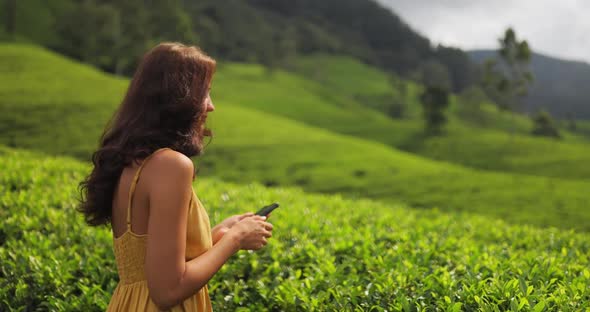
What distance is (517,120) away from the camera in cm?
9750

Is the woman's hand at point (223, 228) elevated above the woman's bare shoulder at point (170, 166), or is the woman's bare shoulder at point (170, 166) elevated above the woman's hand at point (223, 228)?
the woman's bare shoulder at point (170, 166)

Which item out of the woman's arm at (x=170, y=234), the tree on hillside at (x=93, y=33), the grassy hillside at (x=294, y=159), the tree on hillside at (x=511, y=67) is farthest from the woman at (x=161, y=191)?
the tree on hillside at (x=93, y=33)

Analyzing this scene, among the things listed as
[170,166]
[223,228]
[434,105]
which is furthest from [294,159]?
[434,105]

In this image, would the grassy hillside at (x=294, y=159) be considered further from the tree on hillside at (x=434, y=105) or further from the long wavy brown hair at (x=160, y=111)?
the tree on hillside at (x=434, y=105)

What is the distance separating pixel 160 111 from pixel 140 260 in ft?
2.80

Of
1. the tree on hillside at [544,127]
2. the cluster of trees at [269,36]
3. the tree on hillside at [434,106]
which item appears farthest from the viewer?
the tree on hillside at [544,127]

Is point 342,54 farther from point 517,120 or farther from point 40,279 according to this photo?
point 40,279

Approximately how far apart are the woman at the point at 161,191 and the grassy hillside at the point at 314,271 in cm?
161

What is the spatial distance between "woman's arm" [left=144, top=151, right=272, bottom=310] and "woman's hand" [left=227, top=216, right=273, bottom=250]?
0.27 meters

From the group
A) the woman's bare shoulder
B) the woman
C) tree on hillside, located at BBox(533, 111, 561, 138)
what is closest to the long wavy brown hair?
the woman

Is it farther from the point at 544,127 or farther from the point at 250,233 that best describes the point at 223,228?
the point at 544,127

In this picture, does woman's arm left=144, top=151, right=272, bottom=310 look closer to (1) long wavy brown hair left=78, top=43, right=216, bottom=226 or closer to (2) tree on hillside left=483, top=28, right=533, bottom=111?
(1) long wavy brown hair left=78, top=43, right=216, bottom=226

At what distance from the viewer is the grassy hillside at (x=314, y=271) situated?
3.88m

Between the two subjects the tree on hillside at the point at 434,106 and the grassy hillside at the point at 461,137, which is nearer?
the grassy hillside at the point at 461,137
